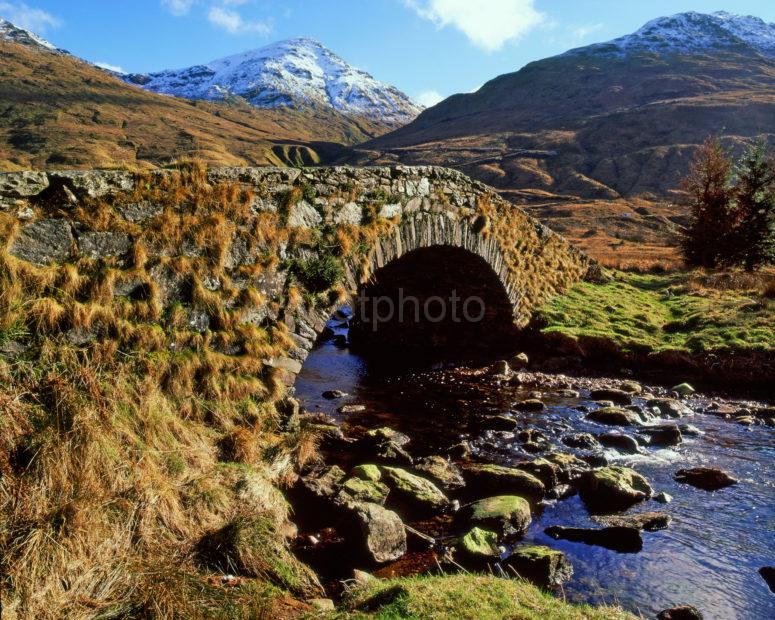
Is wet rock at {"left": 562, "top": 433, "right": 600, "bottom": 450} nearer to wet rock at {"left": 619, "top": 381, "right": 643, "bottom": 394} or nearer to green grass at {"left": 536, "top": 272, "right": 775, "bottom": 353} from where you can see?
wet rock at {"left": 619, "top": 381, "right": 643, "bottom": 394}

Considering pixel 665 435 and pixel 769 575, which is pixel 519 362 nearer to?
pixel 665 435

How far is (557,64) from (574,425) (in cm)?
20750

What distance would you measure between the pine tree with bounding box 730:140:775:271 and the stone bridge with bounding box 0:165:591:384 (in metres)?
18.8

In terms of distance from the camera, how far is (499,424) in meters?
9.78

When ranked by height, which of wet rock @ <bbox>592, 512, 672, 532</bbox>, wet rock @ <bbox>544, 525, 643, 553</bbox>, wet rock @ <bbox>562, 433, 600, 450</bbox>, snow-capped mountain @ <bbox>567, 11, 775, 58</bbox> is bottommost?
wet rock @ <bbox>544, 525, 643, 553</bbox>

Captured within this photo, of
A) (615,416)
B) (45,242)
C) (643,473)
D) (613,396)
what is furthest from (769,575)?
(45,242)

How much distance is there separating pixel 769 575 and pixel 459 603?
3852 mm

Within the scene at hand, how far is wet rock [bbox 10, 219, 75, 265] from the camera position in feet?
16.7

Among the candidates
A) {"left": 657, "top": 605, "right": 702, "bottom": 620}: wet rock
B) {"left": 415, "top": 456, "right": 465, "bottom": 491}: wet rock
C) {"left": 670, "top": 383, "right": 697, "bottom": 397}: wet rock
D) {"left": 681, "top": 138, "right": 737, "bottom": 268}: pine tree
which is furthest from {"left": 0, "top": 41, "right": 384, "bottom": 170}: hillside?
{"left": 657, "top": 605, "right": 702, "bottom": 620}: wet rock

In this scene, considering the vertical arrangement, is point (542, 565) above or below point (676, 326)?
below

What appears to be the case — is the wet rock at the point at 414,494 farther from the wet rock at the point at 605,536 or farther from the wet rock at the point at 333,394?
the wet rock at the point at 333,394

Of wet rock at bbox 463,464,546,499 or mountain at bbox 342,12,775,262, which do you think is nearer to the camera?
wet rock at bbox 463,464,546,499

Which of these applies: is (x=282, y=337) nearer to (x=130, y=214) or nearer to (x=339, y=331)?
(x=130, y=214)

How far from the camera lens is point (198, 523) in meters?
4.52
